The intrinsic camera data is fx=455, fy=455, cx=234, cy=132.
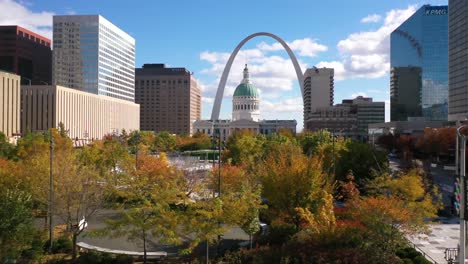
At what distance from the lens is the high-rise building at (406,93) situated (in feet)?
611

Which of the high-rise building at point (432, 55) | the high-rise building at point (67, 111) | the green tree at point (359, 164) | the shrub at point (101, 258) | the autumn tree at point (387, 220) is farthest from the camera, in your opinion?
the high-rise building at point (432, 55)

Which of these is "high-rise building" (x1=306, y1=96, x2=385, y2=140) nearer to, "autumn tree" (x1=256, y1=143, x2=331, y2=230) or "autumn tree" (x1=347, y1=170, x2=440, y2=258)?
"autumn tree" (x1=256, y1=143, x2=331, y2=230)

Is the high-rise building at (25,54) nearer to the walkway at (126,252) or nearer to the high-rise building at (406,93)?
the walkway at (126,252)

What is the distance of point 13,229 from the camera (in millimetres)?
20844

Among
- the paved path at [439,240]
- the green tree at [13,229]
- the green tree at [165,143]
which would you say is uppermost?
the green tree at [165,143]

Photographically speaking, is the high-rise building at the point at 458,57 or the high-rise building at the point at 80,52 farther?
the high-rise building at the point at 80,52

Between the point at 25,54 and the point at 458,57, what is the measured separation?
137730mm

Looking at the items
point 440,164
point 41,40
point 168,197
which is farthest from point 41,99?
point 168,197

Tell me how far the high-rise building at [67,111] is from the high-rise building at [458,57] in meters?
95.6

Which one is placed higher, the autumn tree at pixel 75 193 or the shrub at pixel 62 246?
the autumn tree at pixel 75 193

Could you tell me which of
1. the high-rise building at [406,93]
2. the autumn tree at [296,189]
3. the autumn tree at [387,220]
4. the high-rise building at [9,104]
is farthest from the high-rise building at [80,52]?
the autumn tree at [387,220]

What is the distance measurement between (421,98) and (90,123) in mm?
128358

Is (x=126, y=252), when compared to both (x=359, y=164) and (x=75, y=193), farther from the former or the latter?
(x=359, y=164)

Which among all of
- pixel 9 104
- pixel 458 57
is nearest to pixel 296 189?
pixel 9 104
